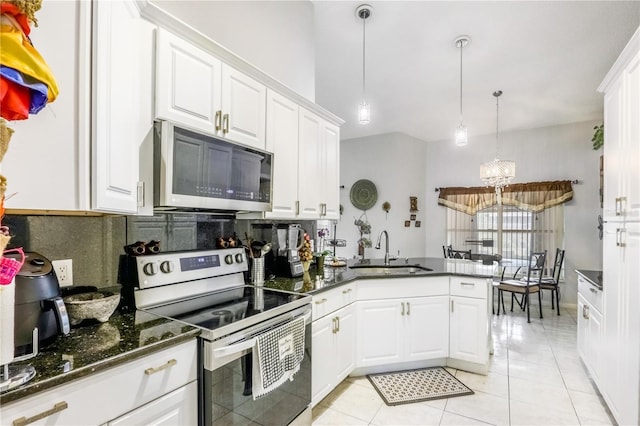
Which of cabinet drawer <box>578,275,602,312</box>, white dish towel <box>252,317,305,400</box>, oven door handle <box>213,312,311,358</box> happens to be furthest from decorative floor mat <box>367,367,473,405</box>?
oven door handle <box>213,312,311,358</box>

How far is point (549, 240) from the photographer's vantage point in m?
5.45

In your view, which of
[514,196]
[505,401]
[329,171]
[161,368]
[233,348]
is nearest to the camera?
[161,368]

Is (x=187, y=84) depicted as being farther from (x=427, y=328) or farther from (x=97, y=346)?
(x=427, y=328)

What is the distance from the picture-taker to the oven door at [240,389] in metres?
1.36

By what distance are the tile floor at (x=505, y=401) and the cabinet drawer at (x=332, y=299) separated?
0.71 meters

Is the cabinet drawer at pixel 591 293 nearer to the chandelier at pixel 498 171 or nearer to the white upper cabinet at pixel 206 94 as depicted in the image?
the chandelier at pixel 498 171

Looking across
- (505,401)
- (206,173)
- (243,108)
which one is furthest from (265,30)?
(505,401)

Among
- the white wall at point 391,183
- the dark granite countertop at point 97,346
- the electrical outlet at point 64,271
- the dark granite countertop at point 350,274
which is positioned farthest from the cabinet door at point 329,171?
→ the white wall at point 391,183

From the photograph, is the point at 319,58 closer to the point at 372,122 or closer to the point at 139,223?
the point at 372,122

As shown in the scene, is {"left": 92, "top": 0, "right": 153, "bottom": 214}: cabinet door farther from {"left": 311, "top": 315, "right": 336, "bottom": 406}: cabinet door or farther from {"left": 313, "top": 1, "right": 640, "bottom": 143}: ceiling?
{"left": 313, "top": 1, "right": 640, "bottom": 143}: ceiling

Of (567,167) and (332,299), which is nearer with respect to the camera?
(332,299)

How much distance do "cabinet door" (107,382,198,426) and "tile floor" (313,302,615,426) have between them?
1.12 m

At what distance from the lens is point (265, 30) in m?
2.66

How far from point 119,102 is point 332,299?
1.76 meters
